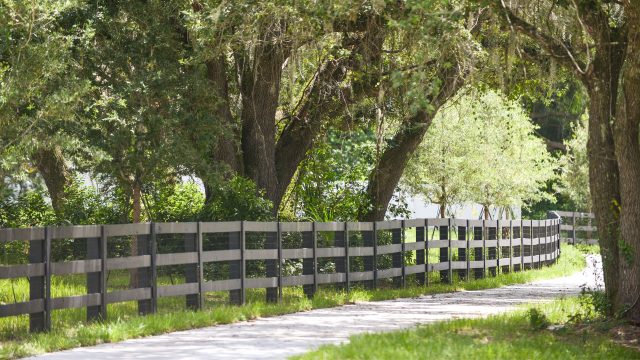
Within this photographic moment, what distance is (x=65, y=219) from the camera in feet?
80.1

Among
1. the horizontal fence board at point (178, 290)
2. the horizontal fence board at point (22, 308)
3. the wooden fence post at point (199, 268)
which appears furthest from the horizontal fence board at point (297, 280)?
the horizontal fence board at point (22, 308)

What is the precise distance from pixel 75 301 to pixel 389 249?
8.51 metres

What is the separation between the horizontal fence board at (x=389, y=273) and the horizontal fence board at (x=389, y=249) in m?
0.35

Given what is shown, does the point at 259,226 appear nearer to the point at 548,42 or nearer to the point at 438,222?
the point at 548,42

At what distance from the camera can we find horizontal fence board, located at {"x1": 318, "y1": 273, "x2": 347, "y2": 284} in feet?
62.1

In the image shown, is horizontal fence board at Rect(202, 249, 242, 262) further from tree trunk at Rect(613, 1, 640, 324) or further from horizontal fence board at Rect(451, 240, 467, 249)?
horizontal fence board at Rect(451, 240, 467, 249)

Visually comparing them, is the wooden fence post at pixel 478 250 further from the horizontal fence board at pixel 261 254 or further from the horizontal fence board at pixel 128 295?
the horizontal fence board at pixel 128 295

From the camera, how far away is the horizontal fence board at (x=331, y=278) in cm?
1894

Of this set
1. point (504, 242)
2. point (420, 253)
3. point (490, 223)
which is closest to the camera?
point (420, 253)

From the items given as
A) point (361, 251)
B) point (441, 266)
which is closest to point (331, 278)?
point (361, 251)

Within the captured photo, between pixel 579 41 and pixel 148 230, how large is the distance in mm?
6454

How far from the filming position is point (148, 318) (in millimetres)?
14172

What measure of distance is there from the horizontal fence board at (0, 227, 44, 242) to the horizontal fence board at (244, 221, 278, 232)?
14.6ft

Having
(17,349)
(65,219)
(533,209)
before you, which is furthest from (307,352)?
(533,209)
